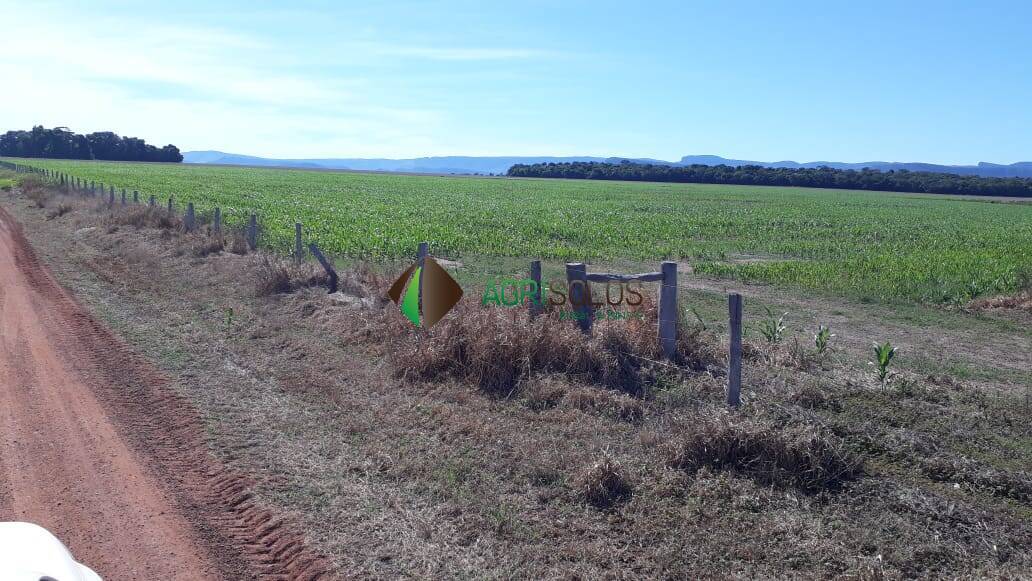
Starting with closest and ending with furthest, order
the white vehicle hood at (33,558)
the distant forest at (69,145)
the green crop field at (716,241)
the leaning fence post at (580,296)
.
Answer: the white vehicle hood at (33,558), the leaning fence post at (580,296), the green crop field at (716,241), the distant forest at (69,145)

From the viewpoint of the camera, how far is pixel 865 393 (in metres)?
7.54

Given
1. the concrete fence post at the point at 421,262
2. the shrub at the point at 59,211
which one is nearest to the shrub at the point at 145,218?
the shrub at the point at 59,211

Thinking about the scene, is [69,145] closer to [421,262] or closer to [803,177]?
[803,177]

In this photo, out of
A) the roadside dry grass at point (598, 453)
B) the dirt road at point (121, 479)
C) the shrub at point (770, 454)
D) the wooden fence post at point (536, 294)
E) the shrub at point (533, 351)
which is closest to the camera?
the dirt road at point (121, 479)

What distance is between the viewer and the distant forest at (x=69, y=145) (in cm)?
12512

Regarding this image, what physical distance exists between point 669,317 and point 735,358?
1450mm

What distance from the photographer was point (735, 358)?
273 inches

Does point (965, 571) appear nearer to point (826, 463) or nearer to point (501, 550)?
point (826, 463)

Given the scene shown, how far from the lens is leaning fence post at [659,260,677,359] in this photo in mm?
8266

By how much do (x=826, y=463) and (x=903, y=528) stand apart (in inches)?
32.2

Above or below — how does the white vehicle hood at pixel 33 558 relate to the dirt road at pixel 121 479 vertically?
above

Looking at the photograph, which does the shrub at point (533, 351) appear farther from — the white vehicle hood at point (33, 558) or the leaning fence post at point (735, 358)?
the white vehicle hood at point (33, 558)

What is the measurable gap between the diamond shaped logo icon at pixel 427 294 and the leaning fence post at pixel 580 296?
151 cm

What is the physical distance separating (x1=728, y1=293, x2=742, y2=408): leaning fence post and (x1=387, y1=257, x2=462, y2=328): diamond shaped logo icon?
356 cm
